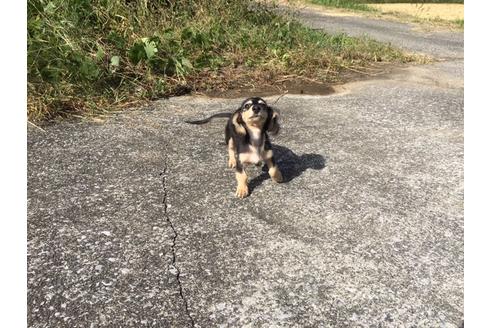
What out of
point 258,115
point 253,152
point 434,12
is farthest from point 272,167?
point 434,12

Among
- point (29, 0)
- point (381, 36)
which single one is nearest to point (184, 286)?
point (29, 0)

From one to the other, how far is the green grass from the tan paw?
Answer: 2.35m

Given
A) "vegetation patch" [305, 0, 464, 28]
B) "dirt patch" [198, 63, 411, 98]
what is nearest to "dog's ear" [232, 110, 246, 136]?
"dirt patch" [198, 63, 411, 98]

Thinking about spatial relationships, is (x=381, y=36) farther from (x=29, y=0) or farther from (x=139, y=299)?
(x=139, y=299)

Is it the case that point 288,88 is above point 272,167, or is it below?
below

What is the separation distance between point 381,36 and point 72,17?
7845 mm

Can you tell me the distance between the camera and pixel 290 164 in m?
3.84

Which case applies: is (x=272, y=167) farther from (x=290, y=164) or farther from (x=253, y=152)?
(x=290, y=164)

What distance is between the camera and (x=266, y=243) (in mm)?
2760

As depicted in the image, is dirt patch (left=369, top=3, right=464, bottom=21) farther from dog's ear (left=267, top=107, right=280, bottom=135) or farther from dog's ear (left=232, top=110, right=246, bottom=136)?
dog's ear (left=232, top=110, right=246, bottom=136)

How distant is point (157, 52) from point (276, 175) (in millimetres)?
3151

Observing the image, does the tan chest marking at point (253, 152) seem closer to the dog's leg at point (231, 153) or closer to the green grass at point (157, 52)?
the dog's leg at point (231, 153)

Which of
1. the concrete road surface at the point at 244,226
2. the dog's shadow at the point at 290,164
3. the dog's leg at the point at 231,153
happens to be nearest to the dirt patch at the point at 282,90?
the concrete road surface at the point at 244,226

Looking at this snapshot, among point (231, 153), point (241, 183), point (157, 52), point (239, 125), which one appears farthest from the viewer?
point (157, 52)
